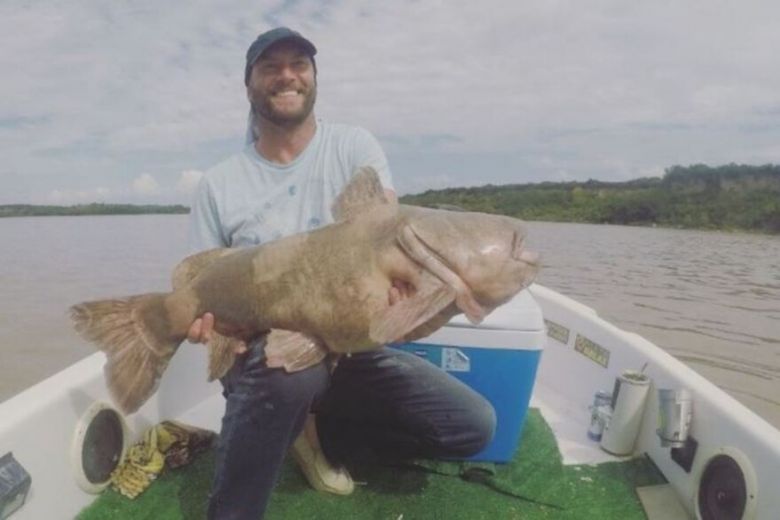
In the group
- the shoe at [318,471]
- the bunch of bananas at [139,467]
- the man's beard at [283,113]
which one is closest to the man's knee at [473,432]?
the shoe at [318,471]

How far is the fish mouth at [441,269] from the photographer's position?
7.00 feet

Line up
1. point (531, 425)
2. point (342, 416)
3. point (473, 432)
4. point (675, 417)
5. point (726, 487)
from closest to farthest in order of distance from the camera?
point (726, 487), point (473, 432), point (675, 417), point (342, 416), point (531, 425)

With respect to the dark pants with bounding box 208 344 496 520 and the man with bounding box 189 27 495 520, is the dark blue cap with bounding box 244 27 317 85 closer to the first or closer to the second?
the man with bounding box 189 27 495 520

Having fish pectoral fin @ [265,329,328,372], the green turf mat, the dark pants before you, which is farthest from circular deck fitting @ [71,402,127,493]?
fish pectoral fin @ [265,329,328,372]

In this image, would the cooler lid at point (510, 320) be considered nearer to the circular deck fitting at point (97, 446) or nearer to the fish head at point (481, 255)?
the fish head at point (481, 255)

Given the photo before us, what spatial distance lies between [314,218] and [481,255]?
1.33 meters

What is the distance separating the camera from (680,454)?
131 inches

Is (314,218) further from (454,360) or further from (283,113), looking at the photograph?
(454,360)

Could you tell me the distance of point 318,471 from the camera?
10.8ft

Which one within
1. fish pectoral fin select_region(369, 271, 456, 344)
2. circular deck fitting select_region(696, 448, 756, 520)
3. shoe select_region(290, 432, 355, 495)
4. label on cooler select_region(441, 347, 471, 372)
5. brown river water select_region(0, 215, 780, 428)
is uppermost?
fish pectoral fin select_region(369, 271, 456, 344)

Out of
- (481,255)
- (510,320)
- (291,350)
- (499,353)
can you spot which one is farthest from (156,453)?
(481,255)

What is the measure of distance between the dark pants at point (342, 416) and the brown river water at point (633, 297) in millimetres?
965

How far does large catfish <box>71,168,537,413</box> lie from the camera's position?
2166 millimetres

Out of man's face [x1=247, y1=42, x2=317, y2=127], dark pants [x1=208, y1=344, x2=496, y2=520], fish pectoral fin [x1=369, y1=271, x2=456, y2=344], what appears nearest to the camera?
fish pectoral fin [x1=369, y1=271, x2=456, y2=344]
